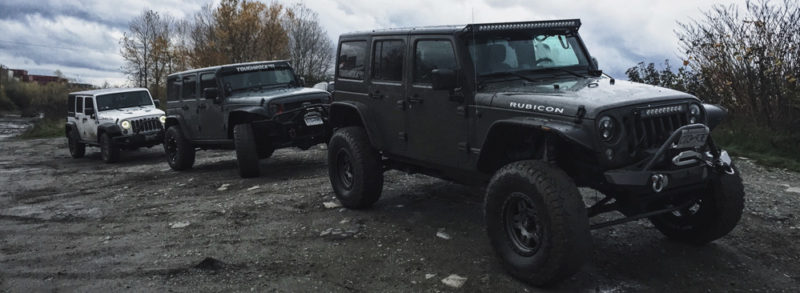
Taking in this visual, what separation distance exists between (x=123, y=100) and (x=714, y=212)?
14.6 m

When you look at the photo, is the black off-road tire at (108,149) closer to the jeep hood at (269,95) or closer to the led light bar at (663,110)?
the jeep hood at (269,95)

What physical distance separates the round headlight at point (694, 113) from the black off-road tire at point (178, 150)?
970cm

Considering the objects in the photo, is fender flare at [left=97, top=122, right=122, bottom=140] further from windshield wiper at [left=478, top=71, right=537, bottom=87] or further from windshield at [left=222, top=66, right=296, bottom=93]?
windshield wiper at [left=478, top=71, right=537, bottom=87]

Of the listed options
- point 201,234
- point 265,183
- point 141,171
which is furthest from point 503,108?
point 141,171

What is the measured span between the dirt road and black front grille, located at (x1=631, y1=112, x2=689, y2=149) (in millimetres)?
1058

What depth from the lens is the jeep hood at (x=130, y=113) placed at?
597 inches

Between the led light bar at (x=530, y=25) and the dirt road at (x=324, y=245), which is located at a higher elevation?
the led light bar at (x=530, y=25)

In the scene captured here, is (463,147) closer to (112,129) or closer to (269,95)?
(269,95)

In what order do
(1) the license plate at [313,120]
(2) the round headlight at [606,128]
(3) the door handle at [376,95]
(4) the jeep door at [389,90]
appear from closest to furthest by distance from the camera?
(2) the round headlight at [606,128] → (4) the jeep door at [389,90] → (3) the door handle at [376,95] → (1) the license plate at [313,120]

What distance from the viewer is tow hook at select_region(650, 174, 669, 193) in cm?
437

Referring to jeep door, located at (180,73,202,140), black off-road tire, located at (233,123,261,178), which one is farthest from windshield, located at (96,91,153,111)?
black off-road tire, located at (233,123,261,178)

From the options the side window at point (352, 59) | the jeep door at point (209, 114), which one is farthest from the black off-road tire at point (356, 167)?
the jeep door at point (209, 114)

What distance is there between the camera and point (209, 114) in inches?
451

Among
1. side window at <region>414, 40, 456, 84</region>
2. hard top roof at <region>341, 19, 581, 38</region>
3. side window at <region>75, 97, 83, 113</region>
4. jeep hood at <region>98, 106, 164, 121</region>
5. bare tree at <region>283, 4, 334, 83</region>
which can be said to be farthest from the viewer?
bare tree at <region>283, 4, 334, 83</region>
